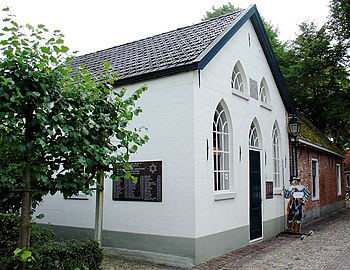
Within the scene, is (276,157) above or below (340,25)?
below

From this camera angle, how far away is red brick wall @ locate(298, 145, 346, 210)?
49.4 feet

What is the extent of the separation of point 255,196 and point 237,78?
11.2 feet

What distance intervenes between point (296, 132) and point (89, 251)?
9.44 meters

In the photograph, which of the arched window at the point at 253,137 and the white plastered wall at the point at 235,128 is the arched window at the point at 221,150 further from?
the arched window at the point at 253,137

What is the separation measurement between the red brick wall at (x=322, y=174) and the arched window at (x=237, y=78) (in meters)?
5.33

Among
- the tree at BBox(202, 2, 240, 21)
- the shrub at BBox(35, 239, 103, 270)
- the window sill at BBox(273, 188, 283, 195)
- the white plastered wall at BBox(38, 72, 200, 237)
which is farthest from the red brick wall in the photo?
the tree at BBox(202, 2, 240, 21)

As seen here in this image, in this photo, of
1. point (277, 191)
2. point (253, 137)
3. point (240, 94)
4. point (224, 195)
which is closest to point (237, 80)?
point (240, 94)

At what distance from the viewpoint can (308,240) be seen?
11.1 meters

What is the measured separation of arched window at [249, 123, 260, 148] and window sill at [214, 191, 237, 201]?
222cm

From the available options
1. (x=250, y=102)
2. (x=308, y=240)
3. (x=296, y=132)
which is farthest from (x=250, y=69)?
(x=308, y=240)

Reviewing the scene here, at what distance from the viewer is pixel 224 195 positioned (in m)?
8.84

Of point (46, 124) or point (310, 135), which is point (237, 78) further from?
point (310, 135)

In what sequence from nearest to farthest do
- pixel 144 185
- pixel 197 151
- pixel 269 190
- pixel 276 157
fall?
1. pixel 197 151
2. pixel 144 185
3. pixel 269 190
4. pixel 276 157

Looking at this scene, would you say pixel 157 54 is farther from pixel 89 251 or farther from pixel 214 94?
pixel 89 251
